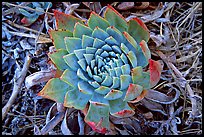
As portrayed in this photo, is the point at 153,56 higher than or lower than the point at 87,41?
lower

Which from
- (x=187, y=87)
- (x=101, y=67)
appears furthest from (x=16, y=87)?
(x=187, y=87)

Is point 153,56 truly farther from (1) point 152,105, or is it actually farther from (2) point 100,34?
(2) point 100,34

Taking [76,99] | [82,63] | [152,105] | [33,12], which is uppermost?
[33,12]

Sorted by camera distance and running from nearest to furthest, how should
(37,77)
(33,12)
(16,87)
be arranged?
(37,77) → (16,87) → (33,12)

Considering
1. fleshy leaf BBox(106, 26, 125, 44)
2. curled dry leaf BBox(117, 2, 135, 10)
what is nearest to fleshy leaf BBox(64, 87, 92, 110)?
fleshy leaf BBox(106, 26, 125, 44)

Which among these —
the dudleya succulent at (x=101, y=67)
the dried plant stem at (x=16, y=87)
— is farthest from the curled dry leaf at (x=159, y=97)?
the dried plant stem at (x=16, y=87)

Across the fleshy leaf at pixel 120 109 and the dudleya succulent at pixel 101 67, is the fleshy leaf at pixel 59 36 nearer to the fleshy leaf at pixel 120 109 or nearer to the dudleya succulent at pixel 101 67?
the dudleya succulent at pixel 101 67

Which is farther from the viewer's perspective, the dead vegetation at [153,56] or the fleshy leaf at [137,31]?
the dead vegetation at [153,56]
